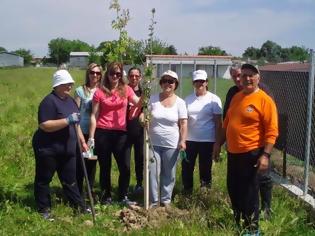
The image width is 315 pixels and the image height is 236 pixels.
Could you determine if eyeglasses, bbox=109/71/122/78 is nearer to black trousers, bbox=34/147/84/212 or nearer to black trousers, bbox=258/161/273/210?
black trousers, bbox=34/147/84/212

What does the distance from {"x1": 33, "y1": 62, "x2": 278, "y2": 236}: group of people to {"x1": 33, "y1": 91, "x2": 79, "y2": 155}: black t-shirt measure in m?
0.01

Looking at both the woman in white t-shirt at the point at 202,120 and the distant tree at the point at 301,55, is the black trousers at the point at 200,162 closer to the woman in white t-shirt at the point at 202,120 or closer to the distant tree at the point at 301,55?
the woman in white t-shirt at the point at 202,120

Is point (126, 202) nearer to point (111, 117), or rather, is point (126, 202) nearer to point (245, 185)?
point (111, 117)

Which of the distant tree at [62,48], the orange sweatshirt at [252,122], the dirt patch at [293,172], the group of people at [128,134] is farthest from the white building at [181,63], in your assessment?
the distant tree at [62,48]

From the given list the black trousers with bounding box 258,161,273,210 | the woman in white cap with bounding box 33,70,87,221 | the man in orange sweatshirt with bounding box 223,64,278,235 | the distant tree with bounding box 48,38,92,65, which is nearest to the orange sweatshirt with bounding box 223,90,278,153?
the man in orange sweatshirt with bounding box 223,64,278,235

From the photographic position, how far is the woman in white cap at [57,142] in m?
5.63

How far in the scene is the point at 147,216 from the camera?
568 cm

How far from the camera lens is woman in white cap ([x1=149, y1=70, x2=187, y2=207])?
236 inches

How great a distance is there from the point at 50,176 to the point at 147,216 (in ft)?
4.04

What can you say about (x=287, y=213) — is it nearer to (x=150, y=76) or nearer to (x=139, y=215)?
(x=139, y=215)

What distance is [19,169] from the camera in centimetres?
816

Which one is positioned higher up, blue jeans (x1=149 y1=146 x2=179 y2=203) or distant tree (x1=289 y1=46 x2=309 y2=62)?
distant tree (x1=289 y1=46 x2=309 y2=62)

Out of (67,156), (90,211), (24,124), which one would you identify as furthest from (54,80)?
(24,124)

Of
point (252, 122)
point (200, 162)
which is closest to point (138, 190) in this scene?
point (200, 162)
